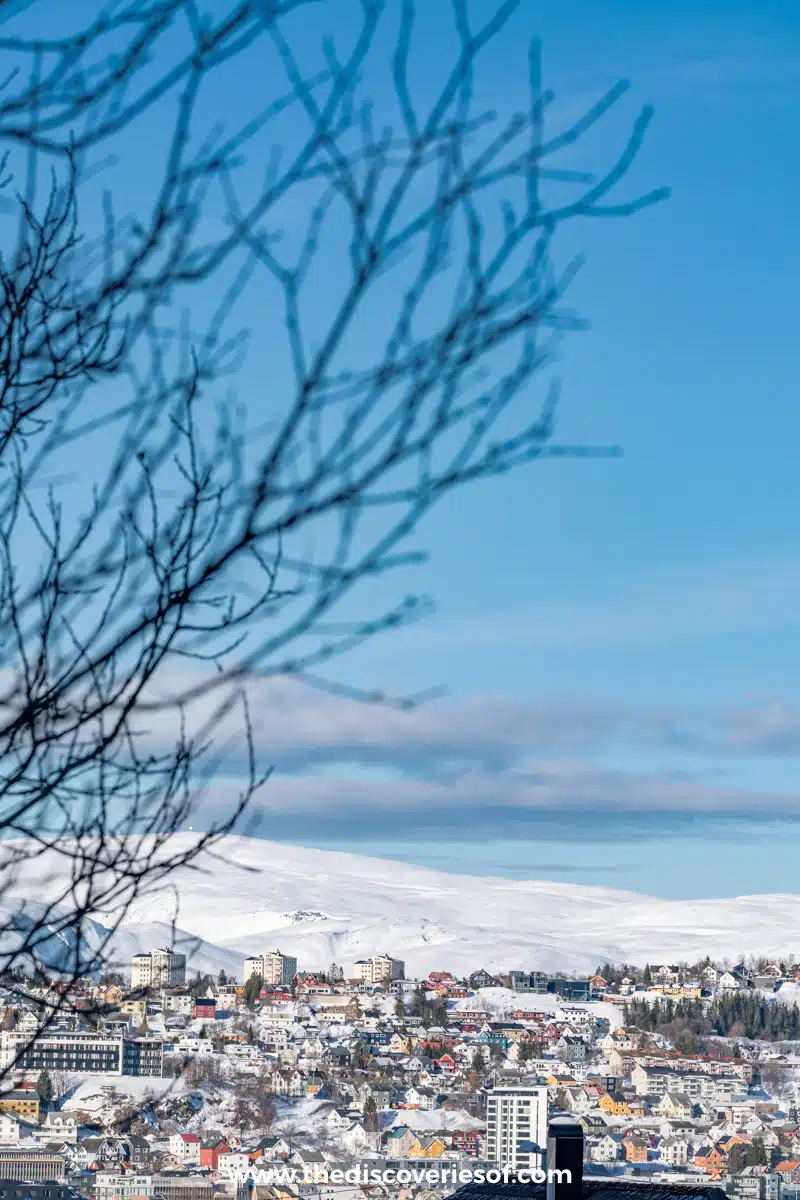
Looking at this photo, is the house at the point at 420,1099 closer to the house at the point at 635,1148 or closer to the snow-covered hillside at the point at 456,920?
the house at the point at 635,1148

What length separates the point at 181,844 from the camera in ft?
4.43

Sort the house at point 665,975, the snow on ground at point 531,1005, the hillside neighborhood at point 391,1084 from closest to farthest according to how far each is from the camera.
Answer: the hillside neighborhood at point 391,1084, the snow on ground at point 531,1005, the house at point 665,975

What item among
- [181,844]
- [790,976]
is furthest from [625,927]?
[181,844]

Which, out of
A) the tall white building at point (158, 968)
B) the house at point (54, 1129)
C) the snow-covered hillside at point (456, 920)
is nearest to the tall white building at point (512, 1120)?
the house at point (54, 1129)

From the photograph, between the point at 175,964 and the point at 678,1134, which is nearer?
the point at 175,964

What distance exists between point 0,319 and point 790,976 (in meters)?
45.3

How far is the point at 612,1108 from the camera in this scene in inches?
955

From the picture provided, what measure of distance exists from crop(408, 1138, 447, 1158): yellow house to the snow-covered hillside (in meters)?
33.9

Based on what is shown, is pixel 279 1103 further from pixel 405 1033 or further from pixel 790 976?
pixel 790 976

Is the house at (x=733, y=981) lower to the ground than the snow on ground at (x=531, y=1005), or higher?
higher

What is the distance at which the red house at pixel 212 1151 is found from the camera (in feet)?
56.6

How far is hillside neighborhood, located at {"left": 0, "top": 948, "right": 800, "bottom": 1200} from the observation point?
14.2m

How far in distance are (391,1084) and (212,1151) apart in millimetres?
7693

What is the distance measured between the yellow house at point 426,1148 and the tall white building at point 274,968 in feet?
81.7
